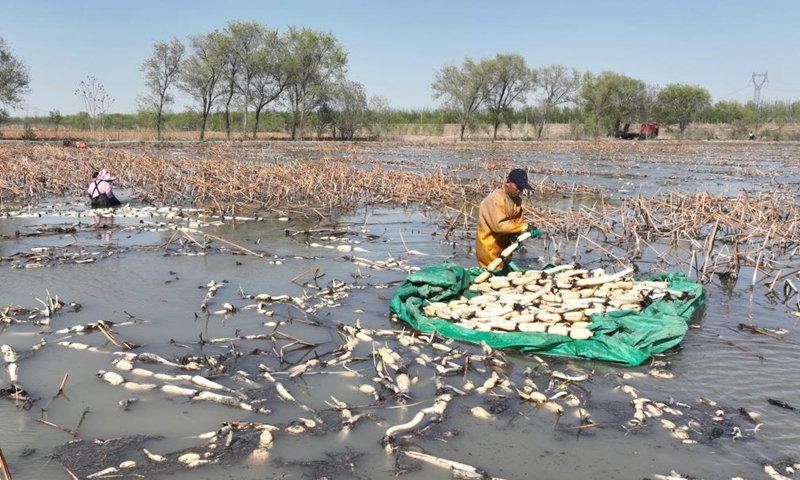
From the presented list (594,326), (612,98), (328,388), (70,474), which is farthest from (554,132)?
(70,474)

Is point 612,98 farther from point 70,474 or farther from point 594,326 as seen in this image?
point 70,474

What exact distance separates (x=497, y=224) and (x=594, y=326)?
2025 mm

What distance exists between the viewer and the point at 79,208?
13.0m

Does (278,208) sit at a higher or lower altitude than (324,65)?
lower

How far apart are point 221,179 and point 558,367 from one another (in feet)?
38.4

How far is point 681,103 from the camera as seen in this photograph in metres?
73.5

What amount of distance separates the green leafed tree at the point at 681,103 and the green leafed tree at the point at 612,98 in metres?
2.41

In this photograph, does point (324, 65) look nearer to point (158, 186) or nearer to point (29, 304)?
point (158, 186)

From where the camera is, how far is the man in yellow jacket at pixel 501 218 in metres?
6.93

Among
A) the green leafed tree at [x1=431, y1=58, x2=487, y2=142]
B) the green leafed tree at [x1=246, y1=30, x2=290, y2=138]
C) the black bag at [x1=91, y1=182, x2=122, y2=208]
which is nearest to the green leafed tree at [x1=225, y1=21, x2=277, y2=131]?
the green leafed tree at [x1=246, y1=30, x2=290, y2=138]

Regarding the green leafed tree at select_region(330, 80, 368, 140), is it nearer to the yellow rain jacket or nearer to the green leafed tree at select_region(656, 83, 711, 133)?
the green leafed tree at select_region(656, 83, 711, 133)

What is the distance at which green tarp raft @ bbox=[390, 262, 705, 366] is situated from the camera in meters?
5.14

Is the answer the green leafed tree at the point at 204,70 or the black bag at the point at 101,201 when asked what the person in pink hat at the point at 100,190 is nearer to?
the black bag at the point at 101,201

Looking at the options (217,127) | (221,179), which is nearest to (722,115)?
(217,127)
